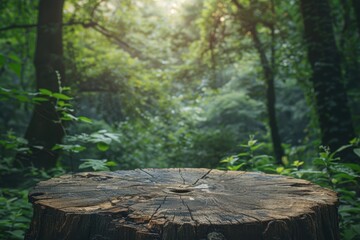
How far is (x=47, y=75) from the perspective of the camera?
5.67 meters

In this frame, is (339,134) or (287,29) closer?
(339,134)

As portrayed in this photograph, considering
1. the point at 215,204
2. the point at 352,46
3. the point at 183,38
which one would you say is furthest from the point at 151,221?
the point at 183,38

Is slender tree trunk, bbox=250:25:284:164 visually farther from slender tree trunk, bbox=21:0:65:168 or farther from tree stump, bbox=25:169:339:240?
tree stump, bbox=25:169:339:240

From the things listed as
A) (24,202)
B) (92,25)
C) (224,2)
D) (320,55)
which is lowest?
(24,202)

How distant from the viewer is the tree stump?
4.85 ft

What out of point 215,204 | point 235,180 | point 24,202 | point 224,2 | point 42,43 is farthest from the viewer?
point 224,2

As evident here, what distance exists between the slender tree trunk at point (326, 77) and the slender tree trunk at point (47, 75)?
12.0 feet

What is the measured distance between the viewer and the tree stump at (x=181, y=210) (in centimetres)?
148

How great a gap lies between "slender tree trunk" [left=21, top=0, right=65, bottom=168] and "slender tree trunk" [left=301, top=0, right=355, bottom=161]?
3644mm

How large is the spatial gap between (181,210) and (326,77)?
3.64 m

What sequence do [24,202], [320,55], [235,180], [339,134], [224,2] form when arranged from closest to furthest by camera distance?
[235,180] < [24,202] < [339,134] < [320,55] < [224,2]

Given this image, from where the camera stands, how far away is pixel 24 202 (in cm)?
307

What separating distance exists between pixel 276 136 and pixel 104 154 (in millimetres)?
4603

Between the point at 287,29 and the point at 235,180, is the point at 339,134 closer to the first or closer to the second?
the point at 235,180
